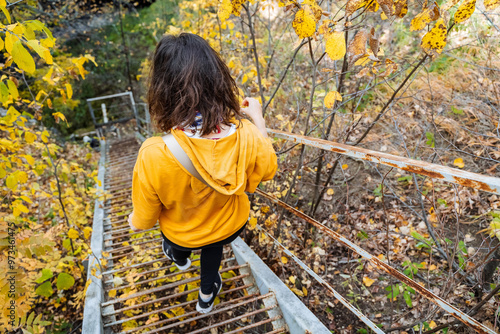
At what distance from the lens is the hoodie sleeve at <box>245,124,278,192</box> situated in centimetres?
151

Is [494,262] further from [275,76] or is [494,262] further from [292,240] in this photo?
[275,76]

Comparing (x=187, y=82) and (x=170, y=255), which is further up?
(x=187, y=82)

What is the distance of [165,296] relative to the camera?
8.85 ft

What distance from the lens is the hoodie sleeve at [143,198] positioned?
4.71 ft

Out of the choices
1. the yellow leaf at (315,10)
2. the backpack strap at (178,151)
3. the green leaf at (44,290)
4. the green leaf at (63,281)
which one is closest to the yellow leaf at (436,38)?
the yellow leaf at (315,10)

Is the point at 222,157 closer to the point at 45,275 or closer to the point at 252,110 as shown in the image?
the point at 252,110

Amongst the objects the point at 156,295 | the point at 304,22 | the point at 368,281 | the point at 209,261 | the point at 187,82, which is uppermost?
the point at 304,22

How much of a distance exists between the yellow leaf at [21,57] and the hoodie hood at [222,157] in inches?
31.1

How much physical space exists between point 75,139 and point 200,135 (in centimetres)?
1540

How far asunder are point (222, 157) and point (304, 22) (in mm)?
1014

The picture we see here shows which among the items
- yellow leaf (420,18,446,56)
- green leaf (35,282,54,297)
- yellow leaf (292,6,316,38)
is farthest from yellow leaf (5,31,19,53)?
green leaf (35,282,54,297)

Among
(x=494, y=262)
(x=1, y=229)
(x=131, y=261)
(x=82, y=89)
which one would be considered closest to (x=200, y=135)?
(x=1, y=229)

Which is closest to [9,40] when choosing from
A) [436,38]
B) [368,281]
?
[436,38]

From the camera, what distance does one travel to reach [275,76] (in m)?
6.52
